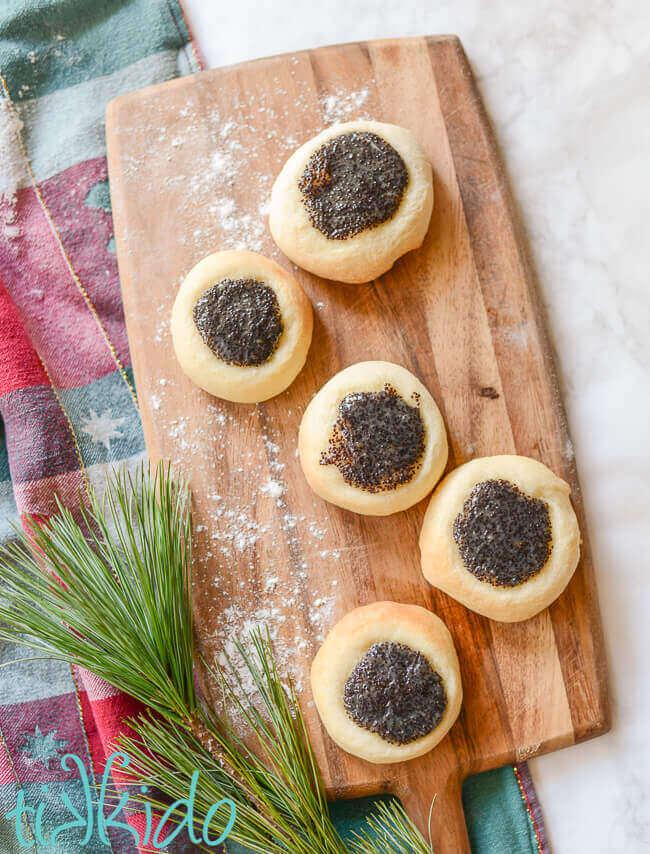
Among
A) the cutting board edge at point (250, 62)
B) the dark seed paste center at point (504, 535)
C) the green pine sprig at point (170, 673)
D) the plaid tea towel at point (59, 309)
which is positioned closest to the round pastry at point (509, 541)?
the dark seed paste center at point (504, 535)

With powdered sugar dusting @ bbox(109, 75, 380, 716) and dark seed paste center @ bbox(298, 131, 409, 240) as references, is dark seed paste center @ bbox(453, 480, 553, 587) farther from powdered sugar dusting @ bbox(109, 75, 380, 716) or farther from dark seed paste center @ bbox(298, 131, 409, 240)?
dark seed paste center @ bbox(298, 131, 409, 240)

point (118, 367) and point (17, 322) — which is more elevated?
point (17, 322)

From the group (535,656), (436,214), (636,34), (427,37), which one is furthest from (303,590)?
(636,34)

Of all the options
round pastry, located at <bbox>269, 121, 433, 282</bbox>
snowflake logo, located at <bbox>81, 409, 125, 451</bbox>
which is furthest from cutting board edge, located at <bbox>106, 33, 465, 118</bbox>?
snowflake logo, located at <bbox>81, 409, 125, 451</bbox>

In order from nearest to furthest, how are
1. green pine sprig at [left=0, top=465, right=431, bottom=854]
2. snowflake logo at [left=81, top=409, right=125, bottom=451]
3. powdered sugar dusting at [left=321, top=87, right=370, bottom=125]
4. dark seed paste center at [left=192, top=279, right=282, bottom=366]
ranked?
1. green pine sprig at [left=0, top=465, right=431, bottom=854]
2. dark seed paste center at [left=192, top=279, right=282, bottom=366]
3. powdered sugar dusting at [left=321, top=87, right=370, bottom=125]
4. snowflake logo at [left=81, top=409, right=125, bottom=451]

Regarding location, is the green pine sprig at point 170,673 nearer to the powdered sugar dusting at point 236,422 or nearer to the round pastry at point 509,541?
the powdered sugar dusting at point 236,422

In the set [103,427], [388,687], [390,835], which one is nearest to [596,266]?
[388,687]

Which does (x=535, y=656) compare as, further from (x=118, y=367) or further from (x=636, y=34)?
(x=636, y=34)

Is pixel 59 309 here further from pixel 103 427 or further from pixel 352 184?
pixel 352 184
